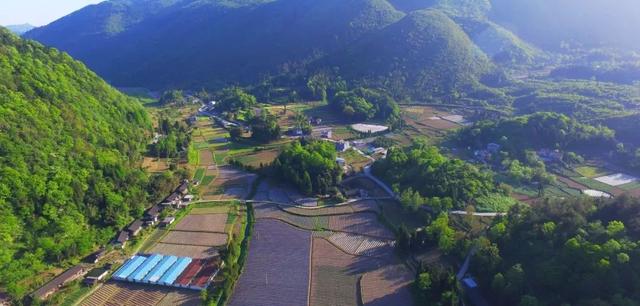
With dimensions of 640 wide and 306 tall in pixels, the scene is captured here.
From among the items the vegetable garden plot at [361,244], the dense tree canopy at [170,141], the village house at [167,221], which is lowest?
the vegetable garden plot at [361,244]

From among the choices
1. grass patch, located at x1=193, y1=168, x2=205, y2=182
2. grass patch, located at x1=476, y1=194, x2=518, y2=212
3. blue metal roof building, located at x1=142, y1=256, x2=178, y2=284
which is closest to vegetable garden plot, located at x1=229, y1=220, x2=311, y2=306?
blue metal roof building, located at x1=142, y1=256, x2=178, y2=284

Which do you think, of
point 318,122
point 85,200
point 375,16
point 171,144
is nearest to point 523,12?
point 375,16

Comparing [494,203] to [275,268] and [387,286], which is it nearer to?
[387,286]

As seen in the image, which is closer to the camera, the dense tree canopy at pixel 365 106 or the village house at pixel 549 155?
the village house at pixel 549 155

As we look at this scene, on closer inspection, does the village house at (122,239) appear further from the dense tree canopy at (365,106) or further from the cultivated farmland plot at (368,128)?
the dense tree canopy at (365,106)

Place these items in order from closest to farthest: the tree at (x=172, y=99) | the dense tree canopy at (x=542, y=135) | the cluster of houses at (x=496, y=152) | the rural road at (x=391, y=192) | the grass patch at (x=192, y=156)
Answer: the rural road at (x=391, y=192) → the cluster of houses at (x=496, y=152) → the grass patch at (x=192, y=156) → the dense tree canopy at (x=542, y=135) → the tree at (x=172, y=99)

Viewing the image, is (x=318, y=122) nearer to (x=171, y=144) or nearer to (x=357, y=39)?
(x=171, y=144)

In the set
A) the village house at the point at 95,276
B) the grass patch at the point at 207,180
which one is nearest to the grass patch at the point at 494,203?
the grass patch at the point at 207,180
